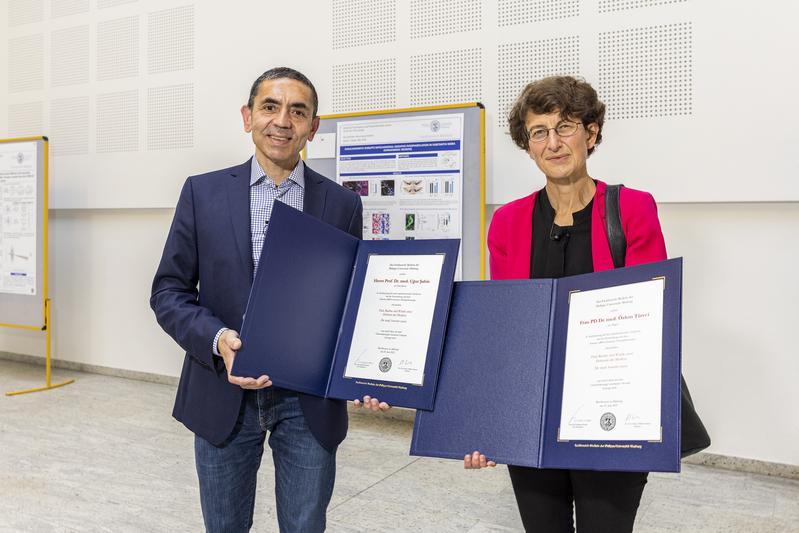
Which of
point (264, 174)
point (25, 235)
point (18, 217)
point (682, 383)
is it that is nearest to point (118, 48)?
point (18, 217)

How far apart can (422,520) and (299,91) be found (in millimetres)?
2046

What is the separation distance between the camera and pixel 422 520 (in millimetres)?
2914

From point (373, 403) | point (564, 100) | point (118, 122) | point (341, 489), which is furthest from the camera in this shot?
point (118, 122)

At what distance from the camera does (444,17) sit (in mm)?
4184

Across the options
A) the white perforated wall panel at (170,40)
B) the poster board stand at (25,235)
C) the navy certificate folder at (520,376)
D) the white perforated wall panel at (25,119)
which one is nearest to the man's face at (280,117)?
the navy certificate folder at (520,376)

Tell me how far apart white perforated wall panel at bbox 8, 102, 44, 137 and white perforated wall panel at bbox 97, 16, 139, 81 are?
0.78 m

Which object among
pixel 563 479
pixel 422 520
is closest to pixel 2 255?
pixel 422 520

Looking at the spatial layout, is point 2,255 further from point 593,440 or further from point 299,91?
point 593,440

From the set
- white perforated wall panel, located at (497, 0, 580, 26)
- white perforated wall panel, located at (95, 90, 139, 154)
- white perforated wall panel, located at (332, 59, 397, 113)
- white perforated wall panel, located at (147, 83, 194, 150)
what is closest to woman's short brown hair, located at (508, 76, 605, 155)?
white perforated wall panel, located at (497, 0, 580, 26)

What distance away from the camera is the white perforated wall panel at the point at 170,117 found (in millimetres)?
5199

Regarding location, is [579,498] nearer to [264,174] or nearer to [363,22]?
[264,174]

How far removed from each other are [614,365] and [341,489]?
2.25m

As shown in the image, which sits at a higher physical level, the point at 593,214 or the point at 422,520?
the point at 593,214

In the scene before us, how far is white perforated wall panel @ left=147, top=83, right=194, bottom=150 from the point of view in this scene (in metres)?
5.20
